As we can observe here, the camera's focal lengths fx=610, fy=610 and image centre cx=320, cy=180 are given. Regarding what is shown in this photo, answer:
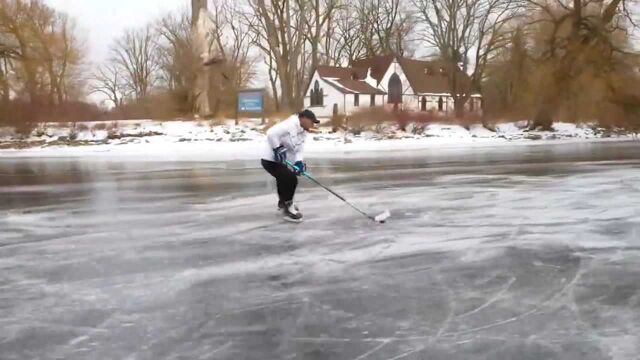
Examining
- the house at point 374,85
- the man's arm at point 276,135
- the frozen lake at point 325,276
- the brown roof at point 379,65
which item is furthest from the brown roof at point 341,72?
the man's arm at point 276,135

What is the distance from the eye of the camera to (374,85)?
231 feet

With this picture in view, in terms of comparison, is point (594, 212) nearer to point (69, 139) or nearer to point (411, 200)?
point (411, 200)

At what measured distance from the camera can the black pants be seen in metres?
8.68

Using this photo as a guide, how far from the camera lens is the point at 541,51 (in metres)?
36.0

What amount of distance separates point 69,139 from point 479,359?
26.8 meters

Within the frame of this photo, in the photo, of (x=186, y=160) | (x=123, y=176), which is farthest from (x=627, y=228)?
(x=186, y=160)

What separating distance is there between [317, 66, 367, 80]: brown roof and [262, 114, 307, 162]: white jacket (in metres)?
61.7

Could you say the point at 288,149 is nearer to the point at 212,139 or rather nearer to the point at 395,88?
the point at 212,139

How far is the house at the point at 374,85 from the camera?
68688mm

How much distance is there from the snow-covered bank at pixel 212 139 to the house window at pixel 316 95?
121ft

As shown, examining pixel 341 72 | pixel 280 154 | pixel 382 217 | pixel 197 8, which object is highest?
pixel 197 8

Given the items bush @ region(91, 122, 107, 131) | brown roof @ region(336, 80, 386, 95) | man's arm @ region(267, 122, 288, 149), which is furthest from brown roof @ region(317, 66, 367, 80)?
man's arm @ region(267, 122, 288, 149)

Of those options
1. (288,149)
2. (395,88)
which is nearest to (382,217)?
(288,149)

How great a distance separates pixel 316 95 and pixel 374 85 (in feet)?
22.3
